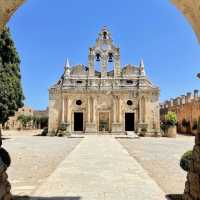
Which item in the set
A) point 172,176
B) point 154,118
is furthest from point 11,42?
point 172,176

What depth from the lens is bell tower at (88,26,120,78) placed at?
46531mm

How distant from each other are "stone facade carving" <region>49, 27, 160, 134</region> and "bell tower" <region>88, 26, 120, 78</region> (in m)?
0.14

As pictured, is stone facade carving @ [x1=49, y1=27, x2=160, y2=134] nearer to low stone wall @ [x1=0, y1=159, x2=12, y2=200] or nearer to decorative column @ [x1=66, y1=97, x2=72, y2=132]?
decorative column @ [x1=66, y1=97, x2=72, y2=132]

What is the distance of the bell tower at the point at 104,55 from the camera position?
46.5 metres

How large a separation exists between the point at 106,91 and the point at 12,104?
17.0 m

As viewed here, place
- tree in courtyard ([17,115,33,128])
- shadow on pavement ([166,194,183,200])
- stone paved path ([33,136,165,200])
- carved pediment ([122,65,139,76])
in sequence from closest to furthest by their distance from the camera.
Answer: shadow on pavement ([166,194,183,200]) → stone paved path ([33,136,165,200]) → carved pediment ([122,65,139,76]) → tree in courtyard ([17,115,33,128])

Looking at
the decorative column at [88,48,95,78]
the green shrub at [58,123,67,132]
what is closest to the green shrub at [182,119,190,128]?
the decorative column at [88,48,95,78]

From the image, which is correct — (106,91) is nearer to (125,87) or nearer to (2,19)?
(125,87)

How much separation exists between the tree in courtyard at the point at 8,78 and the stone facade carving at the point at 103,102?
1276cm

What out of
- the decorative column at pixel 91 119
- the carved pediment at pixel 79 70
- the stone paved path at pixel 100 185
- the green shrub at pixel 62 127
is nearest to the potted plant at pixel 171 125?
the decorative column at pixel 91 119

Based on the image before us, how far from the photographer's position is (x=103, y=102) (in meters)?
45.1

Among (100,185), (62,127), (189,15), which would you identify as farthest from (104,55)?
(189,15)

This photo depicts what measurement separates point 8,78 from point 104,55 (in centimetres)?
1861

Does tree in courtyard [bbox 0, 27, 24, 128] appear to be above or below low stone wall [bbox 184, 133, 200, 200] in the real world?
above
